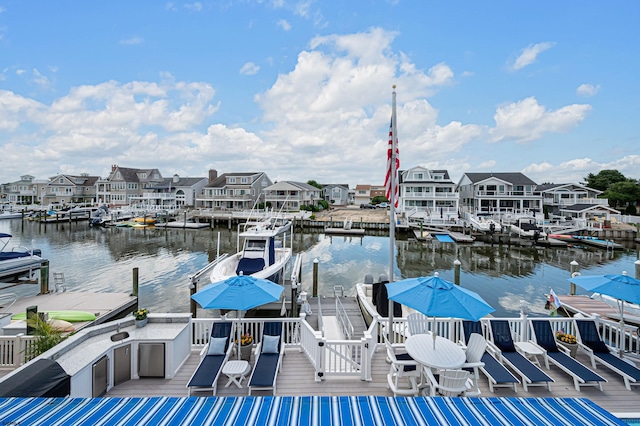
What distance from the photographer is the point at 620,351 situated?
22.4ft

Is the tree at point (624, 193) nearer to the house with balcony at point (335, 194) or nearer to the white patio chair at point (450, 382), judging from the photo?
the house with balcony at point (335, 194)

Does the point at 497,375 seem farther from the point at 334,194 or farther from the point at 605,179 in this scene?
the point at 605,179

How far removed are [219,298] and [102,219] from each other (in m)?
49.7

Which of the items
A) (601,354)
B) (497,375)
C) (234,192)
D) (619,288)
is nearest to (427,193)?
(234,192)

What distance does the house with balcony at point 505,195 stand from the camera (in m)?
44.9

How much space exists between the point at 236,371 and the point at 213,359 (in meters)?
0.76

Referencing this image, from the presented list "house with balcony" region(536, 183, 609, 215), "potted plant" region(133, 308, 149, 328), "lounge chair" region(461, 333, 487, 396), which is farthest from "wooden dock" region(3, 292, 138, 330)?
"house with balcony" region(536, 183, 609, 215)

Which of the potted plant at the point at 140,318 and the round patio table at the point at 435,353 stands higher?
the potted plant at the point at 140,318

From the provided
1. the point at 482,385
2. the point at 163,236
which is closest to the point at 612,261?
the point at 482,385

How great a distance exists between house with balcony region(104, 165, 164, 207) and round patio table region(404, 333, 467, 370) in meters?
69.2

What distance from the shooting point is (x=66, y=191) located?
6919 cm

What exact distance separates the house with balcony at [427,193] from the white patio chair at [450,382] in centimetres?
3855

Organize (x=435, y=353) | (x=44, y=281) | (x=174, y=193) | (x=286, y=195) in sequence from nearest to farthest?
(x=435, y=353) < (x=44, y=281) < (x=286, y=195) < (x=174, y=193)

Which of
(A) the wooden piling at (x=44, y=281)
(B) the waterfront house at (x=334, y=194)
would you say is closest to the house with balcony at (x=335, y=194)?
(B) the waterfront house at (x=334, y=194)
